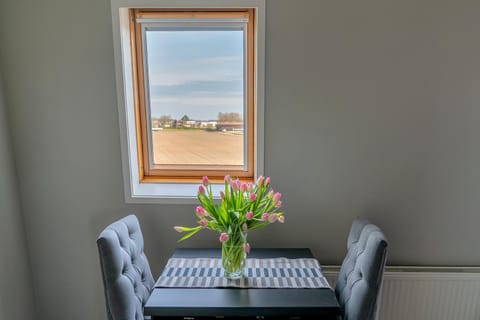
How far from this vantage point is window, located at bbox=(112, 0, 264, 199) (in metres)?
1.74

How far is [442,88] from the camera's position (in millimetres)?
1620

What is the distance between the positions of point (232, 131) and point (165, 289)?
3.19ft

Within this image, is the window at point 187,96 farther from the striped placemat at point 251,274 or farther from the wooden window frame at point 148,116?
the striped placemat at point 251,274

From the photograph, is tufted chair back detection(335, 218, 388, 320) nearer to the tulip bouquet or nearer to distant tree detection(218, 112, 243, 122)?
the tulip bouquet

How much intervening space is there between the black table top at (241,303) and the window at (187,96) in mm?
607

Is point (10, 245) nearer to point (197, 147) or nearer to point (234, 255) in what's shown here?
point (197, 147)

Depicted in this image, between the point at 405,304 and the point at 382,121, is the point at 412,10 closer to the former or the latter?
the point at 382,121

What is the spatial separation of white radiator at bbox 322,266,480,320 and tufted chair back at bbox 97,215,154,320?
0.97 m

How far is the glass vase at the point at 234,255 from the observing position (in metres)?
1.36

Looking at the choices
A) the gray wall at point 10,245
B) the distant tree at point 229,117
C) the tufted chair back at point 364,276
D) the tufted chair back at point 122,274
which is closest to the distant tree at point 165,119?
the distant tree at point 229,117

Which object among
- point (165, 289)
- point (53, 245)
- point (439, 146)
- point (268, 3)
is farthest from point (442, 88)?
point (53, 245)

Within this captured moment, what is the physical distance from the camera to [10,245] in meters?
1.70

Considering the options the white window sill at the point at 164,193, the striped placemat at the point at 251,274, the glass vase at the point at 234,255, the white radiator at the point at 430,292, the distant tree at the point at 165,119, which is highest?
the distant tree at the point at 165,119

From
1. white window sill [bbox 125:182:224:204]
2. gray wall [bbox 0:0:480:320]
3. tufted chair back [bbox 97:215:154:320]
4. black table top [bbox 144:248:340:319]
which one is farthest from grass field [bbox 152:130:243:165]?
black table top [bbox 144:248:340:319]
